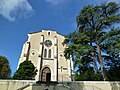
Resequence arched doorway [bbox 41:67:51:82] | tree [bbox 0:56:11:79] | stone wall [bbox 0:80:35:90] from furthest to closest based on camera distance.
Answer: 1. arched doorway [bbox 41:67:51:82]
2. tree [bbox 0:56:11:79]
3. stone wall [bbox 0:80:35:90]

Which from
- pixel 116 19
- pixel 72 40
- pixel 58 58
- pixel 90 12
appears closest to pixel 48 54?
pixel 58 58

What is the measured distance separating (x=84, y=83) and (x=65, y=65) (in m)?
12.4

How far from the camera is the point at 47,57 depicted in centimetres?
2861

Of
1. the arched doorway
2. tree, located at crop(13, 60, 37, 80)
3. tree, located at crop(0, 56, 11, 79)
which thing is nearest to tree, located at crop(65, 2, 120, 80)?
tree, located at crop(13, 60, 37, 80)

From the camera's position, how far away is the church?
1041 inches

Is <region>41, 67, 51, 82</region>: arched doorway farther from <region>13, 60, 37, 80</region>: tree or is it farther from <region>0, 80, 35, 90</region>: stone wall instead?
<region>0, 80, 35, 90</region>: stone wall

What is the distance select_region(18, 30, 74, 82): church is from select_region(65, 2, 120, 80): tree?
8.66m

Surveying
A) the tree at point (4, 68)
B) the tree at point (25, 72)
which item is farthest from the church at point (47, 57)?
the tree at point (25, 72)

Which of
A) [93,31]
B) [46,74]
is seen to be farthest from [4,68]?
[93,31]

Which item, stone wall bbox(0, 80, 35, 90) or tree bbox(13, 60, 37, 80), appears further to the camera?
tree bbox(13, 60, 37, 80)

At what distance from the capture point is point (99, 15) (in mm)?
18516

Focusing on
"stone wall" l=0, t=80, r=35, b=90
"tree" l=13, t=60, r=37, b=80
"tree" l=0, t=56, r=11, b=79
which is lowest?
"stone wall" l=0, t=80, r=35, b=90

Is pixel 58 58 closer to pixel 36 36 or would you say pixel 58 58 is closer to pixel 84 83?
pixel 36 36

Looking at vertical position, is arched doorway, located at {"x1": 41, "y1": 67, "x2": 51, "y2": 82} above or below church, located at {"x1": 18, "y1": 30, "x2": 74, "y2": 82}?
below
